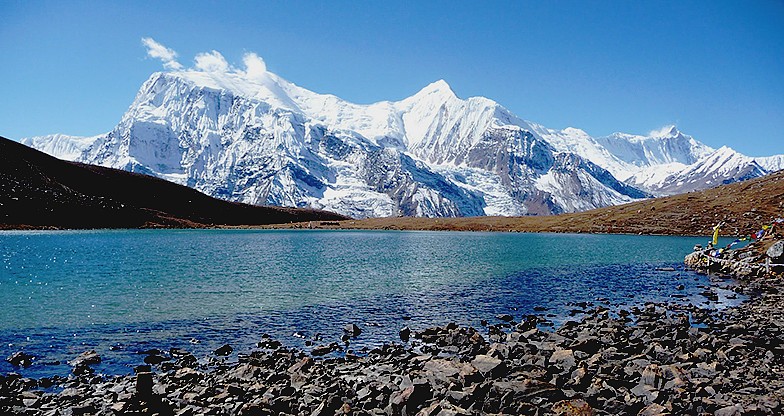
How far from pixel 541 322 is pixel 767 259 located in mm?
40422

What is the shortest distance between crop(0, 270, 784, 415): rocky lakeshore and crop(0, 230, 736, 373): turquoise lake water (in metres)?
2.97

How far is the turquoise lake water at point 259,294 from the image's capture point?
3194 centimetres

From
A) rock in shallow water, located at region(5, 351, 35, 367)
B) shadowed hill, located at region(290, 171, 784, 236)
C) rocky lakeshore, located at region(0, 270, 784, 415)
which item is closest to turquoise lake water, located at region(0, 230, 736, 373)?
rock in shallow water, located at region(5, 351, 35, 367)

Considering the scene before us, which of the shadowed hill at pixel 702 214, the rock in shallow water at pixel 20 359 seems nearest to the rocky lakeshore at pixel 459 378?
the rock in shallow water at pixel 20 359

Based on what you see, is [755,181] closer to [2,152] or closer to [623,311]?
[623,311]

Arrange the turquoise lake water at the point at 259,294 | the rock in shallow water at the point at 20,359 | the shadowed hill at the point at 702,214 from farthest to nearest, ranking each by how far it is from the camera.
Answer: the shadowed hill at the point at 702,214 < the turquoise lake water at the point at 259,294 < the rock in shallow water at the point at 20,359

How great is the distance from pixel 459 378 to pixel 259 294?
30979 mm

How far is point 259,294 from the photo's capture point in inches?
1866

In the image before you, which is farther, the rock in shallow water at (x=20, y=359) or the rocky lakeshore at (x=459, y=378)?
the rock in shallow water at (x=20, y=359)

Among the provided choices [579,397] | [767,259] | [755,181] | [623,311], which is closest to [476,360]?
[579,397]

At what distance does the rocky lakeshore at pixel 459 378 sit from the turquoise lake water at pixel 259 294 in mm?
2969

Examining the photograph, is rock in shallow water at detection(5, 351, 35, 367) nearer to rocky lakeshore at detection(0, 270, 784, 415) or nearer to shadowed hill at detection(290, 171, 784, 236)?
rocky lakeshore at detection(0, 270, 784, 415)

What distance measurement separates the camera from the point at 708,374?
22203mm

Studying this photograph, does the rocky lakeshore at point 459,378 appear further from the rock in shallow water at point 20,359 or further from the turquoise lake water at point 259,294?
the turquoise lake water at point 259,294
